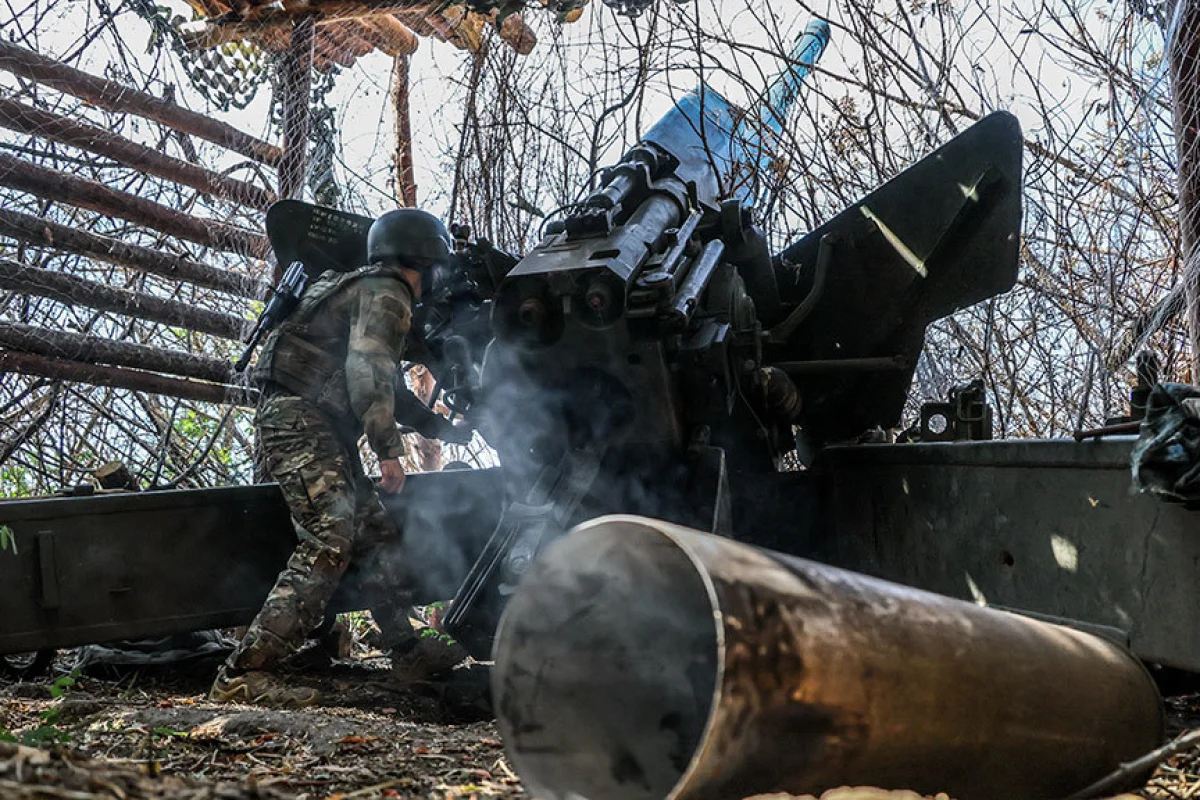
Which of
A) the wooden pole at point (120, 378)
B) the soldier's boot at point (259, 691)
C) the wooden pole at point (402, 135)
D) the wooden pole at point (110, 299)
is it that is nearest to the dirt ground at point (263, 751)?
the soldier's boot at point (259, 691)

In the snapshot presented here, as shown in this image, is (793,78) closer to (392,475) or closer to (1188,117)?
(1188,117)

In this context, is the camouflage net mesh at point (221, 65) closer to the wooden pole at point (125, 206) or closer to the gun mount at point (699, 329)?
the wooden pole at point (125, 206)

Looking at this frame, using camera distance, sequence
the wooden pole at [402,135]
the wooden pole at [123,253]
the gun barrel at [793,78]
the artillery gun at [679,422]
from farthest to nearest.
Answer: the wooden pole at [402,135] < the wooden pole at [123,253] < the gun barrel at [793,78] < the artillery gun at [679,422]

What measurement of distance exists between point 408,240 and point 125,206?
3020 millimetres

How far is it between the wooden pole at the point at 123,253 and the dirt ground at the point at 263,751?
313 cm

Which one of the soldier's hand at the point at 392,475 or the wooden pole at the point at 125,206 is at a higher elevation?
the wooden pole at the point at 125,206

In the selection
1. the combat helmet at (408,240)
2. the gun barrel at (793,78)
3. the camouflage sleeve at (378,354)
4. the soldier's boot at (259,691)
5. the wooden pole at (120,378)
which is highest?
the gun barrel at (793,78)

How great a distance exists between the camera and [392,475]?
459 cm

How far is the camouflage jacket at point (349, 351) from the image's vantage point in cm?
458

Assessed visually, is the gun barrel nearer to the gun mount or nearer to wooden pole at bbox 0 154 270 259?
the gun mount

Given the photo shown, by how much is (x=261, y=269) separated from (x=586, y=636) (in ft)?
17.8

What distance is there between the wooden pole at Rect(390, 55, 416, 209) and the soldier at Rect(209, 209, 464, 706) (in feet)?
8.51

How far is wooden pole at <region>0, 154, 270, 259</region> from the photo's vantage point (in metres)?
6.28

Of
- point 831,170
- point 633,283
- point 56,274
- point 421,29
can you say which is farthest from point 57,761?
point 421,29
